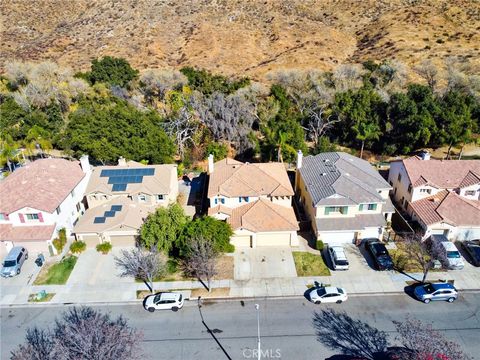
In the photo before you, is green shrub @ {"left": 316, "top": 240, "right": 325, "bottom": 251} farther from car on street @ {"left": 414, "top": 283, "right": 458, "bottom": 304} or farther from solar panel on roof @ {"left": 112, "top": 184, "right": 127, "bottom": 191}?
solar panel on roof @ {"left": 112, "top": 184, "right": 127, "bottom": 191}

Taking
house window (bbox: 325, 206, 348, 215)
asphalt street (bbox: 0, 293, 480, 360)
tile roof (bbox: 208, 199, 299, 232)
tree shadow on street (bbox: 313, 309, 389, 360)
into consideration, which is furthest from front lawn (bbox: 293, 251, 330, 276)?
house window (bbox: 325, 206, 348, 215)

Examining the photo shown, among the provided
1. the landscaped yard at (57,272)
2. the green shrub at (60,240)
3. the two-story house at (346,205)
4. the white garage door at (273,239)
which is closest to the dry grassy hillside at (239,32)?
the two-story house at (346,205)

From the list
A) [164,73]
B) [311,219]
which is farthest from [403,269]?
[164,73]

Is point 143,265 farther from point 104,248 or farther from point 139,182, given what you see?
point 139,182

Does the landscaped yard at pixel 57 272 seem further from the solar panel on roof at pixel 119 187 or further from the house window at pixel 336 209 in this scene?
the house window at pixel 336 209

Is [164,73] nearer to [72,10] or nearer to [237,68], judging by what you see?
[237,68]

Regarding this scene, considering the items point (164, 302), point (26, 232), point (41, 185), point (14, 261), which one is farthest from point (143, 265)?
point (41, 185)
